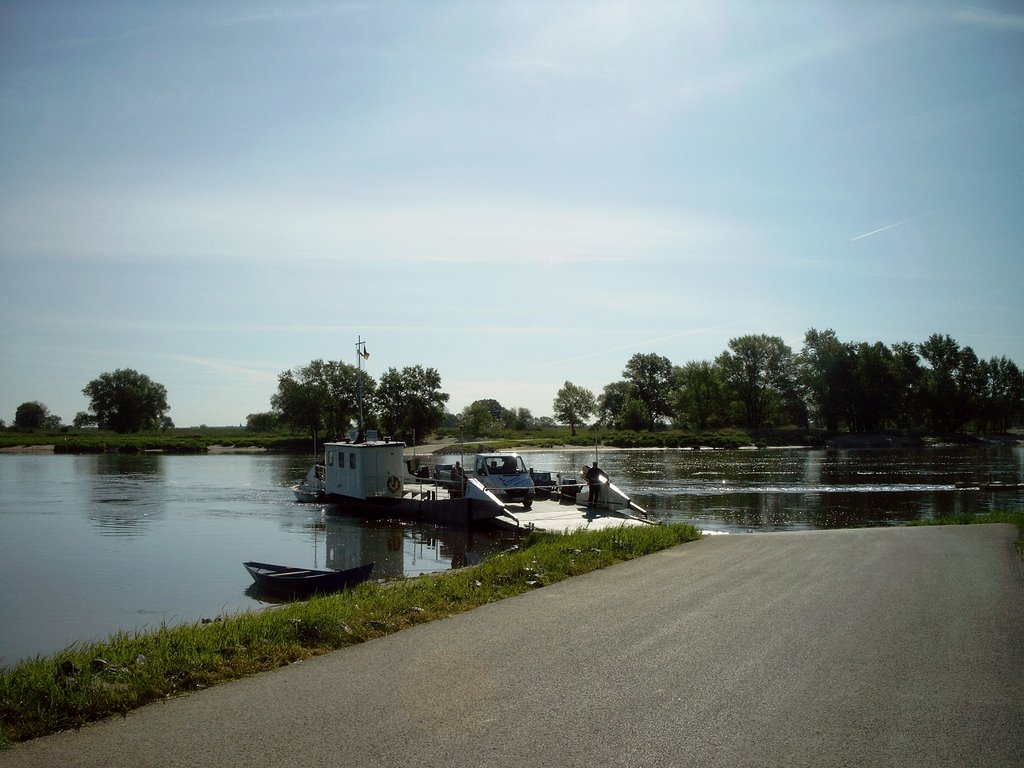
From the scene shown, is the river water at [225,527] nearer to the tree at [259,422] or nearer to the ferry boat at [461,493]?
the ferry boat at [461,493]

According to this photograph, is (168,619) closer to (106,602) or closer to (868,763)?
(106,602)

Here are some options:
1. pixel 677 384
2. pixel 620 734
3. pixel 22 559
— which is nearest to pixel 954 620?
pixel 620 734

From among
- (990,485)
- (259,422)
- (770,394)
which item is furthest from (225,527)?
(259,422)

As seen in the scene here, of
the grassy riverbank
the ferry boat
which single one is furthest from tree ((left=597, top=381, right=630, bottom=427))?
the grassy riverbank

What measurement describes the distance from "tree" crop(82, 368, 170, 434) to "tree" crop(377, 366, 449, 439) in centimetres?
5022

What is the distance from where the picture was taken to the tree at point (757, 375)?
125 meters

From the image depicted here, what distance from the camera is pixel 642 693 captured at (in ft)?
22.2

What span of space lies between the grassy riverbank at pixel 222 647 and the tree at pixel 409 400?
108m

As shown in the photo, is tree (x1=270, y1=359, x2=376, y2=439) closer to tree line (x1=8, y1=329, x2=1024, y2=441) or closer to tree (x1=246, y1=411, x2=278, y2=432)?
tree line (x1=8, y1=329, x2=1024, y2=441)

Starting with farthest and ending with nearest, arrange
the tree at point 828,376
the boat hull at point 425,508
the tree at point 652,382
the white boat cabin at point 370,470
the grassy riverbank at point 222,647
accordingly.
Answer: the tree at point 652,382
the tree at point 828,376
the white boat cabin at point 370,470
the boat hull at point 425,508
the grassy riverbank at point 222,647

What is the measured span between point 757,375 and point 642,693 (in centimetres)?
12489

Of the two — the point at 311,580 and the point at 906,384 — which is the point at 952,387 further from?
the point at 311,580

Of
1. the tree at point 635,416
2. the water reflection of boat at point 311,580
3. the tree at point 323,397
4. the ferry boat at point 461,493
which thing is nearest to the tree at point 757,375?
the tree at point 635,416

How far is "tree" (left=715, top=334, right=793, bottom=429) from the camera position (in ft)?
409
